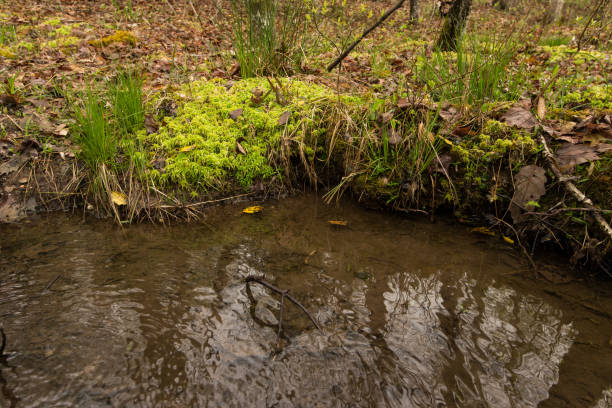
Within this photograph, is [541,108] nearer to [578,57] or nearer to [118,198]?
[118,198]

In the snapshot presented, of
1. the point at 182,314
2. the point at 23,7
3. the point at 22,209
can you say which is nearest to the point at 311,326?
the point at 182,314

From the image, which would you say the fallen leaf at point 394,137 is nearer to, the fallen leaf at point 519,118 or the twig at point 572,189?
the fallen leaf at point 519,118

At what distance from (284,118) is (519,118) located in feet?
6.29

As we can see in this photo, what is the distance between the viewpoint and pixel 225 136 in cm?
326

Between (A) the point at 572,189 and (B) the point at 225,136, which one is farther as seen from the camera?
(B) the point at 225,136

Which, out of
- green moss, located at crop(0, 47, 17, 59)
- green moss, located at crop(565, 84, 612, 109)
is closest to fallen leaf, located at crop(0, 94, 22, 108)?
green moss, located at crop(0, 47, 17, 59)

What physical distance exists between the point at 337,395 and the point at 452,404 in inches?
19.1

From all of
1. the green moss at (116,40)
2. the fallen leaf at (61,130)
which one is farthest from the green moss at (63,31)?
the fallen leaf at (61,130)

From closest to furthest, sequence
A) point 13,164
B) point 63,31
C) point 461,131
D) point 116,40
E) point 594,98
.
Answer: point 461,131
point 13,164
point 594,98
point 116,40
point 63,31

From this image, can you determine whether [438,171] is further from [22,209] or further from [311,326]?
[22,209]

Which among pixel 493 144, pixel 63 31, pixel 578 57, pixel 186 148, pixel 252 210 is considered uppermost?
pixel 63 31

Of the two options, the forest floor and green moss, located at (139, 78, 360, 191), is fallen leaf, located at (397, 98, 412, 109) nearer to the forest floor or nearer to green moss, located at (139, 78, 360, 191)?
the forest floor

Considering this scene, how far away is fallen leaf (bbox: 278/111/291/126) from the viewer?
321 centimetres

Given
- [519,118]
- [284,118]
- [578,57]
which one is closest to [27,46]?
[284,118]
